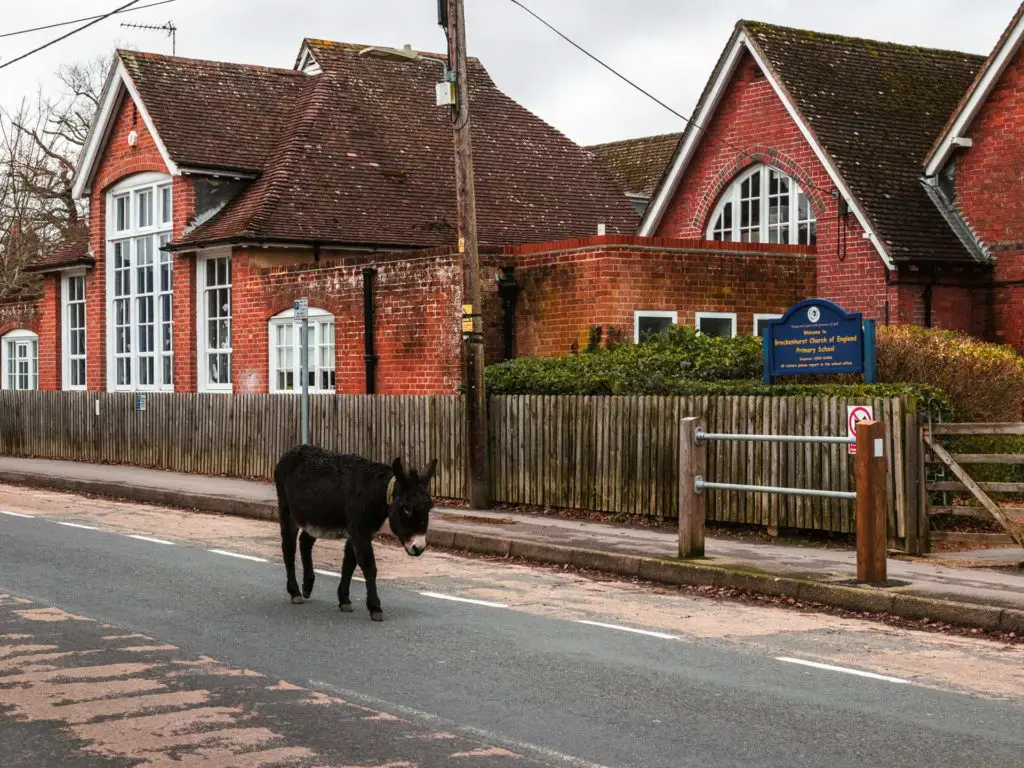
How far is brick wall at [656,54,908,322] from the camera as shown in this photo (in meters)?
23.0

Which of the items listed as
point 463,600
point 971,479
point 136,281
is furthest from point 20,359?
point 971,479

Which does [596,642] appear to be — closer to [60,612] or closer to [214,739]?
[214,739]

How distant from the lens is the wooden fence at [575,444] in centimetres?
1463

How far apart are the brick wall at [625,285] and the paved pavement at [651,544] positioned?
14.0ft

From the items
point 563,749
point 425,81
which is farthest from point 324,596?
point 425,81

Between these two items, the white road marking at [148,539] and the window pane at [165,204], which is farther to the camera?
the window pane at [165,204]

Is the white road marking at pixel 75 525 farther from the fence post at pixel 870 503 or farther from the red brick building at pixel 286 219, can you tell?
the fence post at pixel 870 503

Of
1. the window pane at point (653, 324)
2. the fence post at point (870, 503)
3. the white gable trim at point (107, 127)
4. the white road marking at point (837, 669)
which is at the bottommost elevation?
the white road marking at point (837, 669)

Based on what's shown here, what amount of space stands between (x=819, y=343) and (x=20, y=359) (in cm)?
2509

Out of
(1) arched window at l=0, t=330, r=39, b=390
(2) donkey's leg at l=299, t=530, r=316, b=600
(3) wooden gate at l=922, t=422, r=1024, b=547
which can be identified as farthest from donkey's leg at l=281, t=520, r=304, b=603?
(1) arched window at l=0, t=330, r=39, b=390

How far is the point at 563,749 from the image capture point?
6.75 metres

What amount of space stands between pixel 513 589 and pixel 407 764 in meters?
5.94

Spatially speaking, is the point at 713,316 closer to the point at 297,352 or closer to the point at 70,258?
the point at 297,352

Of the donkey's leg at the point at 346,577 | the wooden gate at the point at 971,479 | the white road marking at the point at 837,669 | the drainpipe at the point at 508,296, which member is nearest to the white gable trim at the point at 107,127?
the drainpipe at the point at 508,296
